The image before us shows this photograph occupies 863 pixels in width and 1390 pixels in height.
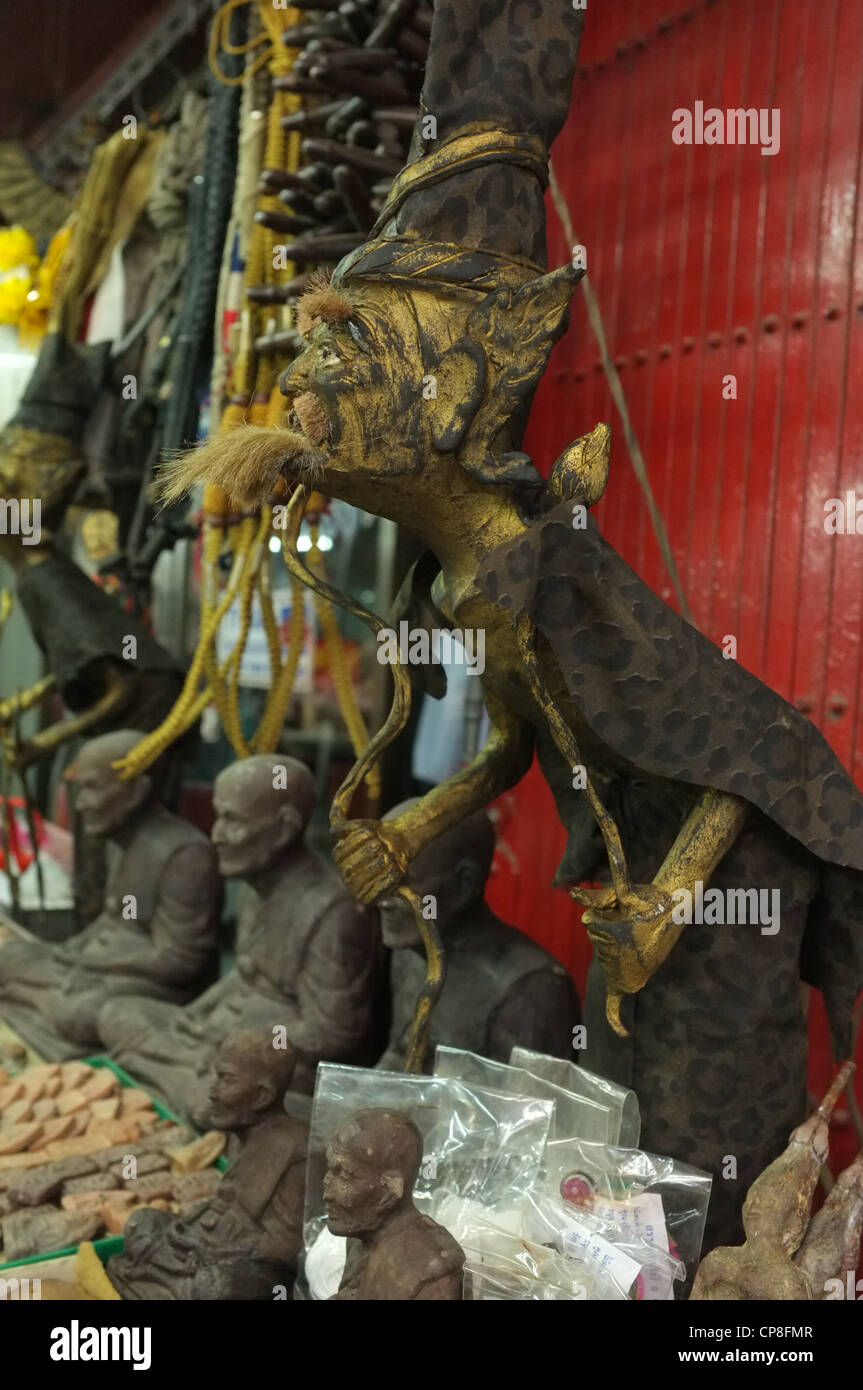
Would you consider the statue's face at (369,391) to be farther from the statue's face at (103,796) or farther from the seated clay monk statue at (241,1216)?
the statue's face at (103,796)

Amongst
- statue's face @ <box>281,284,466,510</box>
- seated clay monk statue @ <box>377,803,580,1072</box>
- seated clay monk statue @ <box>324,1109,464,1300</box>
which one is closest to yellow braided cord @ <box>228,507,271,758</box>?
seated clay monk statue @ <box>377,803,580,1072</box>

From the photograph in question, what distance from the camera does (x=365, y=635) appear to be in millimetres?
3477

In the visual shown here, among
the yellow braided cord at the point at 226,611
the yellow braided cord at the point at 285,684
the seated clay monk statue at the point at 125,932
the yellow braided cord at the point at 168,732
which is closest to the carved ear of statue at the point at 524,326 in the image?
the yellow braided cord at the point at 285,684

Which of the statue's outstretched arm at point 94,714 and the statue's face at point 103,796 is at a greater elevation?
the statue's outstretched arm at point 94,714

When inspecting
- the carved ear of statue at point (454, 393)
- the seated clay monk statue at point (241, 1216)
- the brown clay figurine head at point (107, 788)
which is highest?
the carved ear of statue at point (454, 393)

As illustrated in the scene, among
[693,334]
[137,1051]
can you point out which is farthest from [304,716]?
[693,334]

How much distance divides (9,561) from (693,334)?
6.77 feet

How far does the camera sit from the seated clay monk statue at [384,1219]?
131 cm

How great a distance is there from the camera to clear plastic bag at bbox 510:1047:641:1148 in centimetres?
148

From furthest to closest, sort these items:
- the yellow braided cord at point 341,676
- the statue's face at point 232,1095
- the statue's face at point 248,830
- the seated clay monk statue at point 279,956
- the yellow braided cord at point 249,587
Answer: the yellow braided cord at point 249,587, the yellow braided cord at point 341,676, the statue's face at point 248,830, the seated clay monk statue at point 279,956, the statue's face at point 232,1095

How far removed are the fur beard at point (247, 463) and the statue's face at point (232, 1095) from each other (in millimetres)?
784

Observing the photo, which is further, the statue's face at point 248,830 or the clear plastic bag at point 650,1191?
the statue's face at point 248,830

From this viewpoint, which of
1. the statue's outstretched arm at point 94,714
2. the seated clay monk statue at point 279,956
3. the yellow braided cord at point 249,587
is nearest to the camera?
the seated clay monk statue at point 279,956

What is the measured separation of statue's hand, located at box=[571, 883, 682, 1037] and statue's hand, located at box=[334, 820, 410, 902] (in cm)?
26
